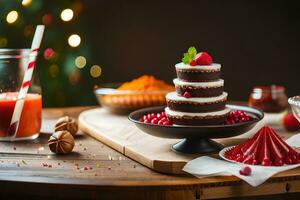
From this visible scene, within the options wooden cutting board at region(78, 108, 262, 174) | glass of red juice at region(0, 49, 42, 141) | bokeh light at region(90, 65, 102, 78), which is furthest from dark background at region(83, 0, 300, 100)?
→ glass of red juice at region(0, 49, 42, 141)

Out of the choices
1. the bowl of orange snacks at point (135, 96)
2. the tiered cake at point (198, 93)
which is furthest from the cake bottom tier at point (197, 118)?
the bowl of orange snacks at point (135, 96)

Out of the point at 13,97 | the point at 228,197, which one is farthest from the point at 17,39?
the point at 228,197

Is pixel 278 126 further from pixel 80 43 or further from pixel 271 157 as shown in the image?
pixel 80 43

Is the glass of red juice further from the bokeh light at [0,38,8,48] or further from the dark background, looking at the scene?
the dark background

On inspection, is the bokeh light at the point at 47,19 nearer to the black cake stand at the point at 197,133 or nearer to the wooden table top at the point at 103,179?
the wooden table top at the point at 103,179

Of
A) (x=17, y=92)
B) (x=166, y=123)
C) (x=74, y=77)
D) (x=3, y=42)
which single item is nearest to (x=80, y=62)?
(x=74, y=77)

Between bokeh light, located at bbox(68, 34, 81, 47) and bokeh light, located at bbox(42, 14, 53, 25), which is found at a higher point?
bokeh light, located at bbox(42, 14, 53, 25)
